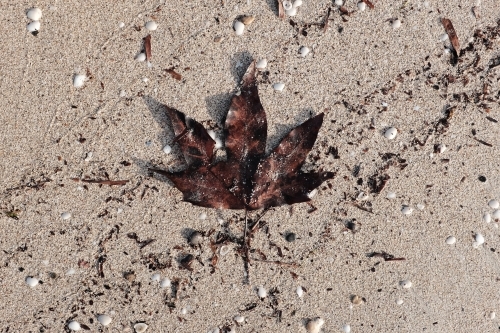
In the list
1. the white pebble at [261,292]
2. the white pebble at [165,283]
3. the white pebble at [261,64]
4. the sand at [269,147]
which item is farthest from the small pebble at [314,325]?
the white pebble at [261,64]

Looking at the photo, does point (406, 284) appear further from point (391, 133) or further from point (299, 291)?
point (391, 133)

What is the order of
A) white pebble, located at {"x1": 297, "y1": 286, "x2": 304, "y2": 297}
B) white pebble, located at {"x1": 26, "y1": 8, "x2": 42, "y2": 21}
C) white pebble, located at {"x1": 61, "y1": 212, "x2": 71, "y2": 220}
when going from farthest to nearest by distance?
white pebble, located at {"x1": 297, "y1": 286, "x2": 304, "y2": 297} < white pebble, located at {"x1": 61, "y1": 212, "x2": 71, "y2": 220} < white pebble, located at {"x1": 26, "y1": 8, "x2": 42, "y2": 21}

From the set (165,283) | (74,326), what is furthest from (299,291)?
(74,326)

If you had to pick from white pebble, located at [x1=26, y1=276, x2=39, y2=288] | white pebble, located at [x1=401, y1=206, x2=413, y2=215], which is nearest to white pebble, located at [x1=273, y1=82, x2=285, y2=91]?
white pebble, located at [x1=401, y1=206, x2=413, y2=215]

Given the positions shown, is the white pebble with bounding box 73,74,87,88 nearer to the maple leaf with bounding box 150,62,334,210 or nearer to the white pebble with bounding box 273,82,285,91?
the maple leaf with bounding box 150,62,334,210

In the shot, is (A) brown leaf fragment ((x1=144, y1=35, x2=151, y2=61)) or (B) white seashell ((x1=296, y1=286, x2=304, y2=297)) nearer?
(A) brown leaf fragment ((x1=144, y1=35, x2=151, y2=61))

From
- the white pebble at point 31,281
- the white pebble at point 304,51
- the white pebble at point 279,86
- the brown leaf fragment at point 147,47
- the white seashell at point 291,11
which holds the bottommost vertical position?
the white pebble at point 31,281

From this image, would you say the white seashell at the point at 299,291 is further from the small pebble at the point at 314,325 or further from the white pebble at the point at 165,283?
the white pebble at the point at 165,283
